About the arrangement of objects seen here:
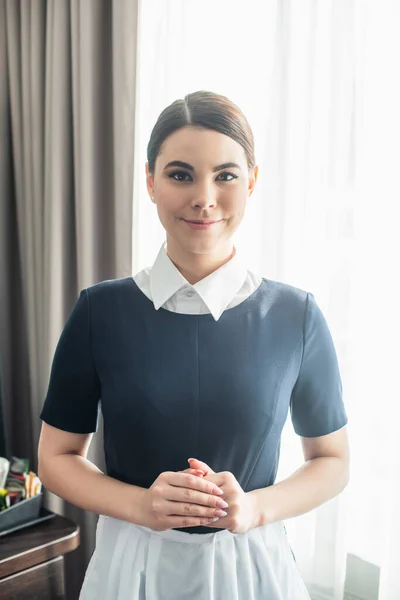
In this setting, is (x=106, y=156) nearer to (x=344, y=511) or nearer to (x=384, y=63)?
(x=384, y=63)

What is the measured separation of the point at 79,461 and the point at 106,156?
1112 millimetres

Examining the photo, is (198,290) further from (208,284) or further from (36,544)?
(36,544)

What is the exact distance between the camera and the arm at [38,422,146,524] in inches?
35.3

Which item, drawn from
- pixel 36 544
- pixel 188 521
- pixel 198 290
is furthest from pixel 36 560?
pixel 198 290

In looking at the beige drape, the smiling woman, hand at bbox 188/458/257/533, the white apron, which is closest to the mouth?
Result: the smiling woman

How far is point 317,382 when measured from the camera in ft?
3.13

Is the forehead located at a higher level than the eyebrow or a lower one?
higher

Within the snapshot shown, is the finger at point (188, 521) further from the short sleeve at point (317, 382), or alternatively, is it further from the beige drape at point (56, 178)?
the beige drape at point (56, 178)

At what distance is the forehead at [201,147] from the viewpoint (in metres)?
0.87

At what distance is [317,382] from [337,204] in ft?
1.79

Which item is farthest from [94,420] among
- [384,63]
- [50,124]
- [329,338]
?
[50,124]

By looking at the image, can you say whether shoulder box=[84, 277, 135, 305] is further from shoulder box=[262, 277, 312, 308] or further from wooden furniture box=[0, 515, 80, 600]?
wooden furniture box=[0, 515, 80, 600]

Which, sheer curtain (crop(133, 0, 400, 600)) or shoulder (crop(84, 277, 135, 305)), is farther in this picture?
sheer curtain (crop(133, 0, 400, 600))

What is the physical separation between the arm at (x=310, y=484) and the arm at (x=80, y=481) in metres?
0.19
